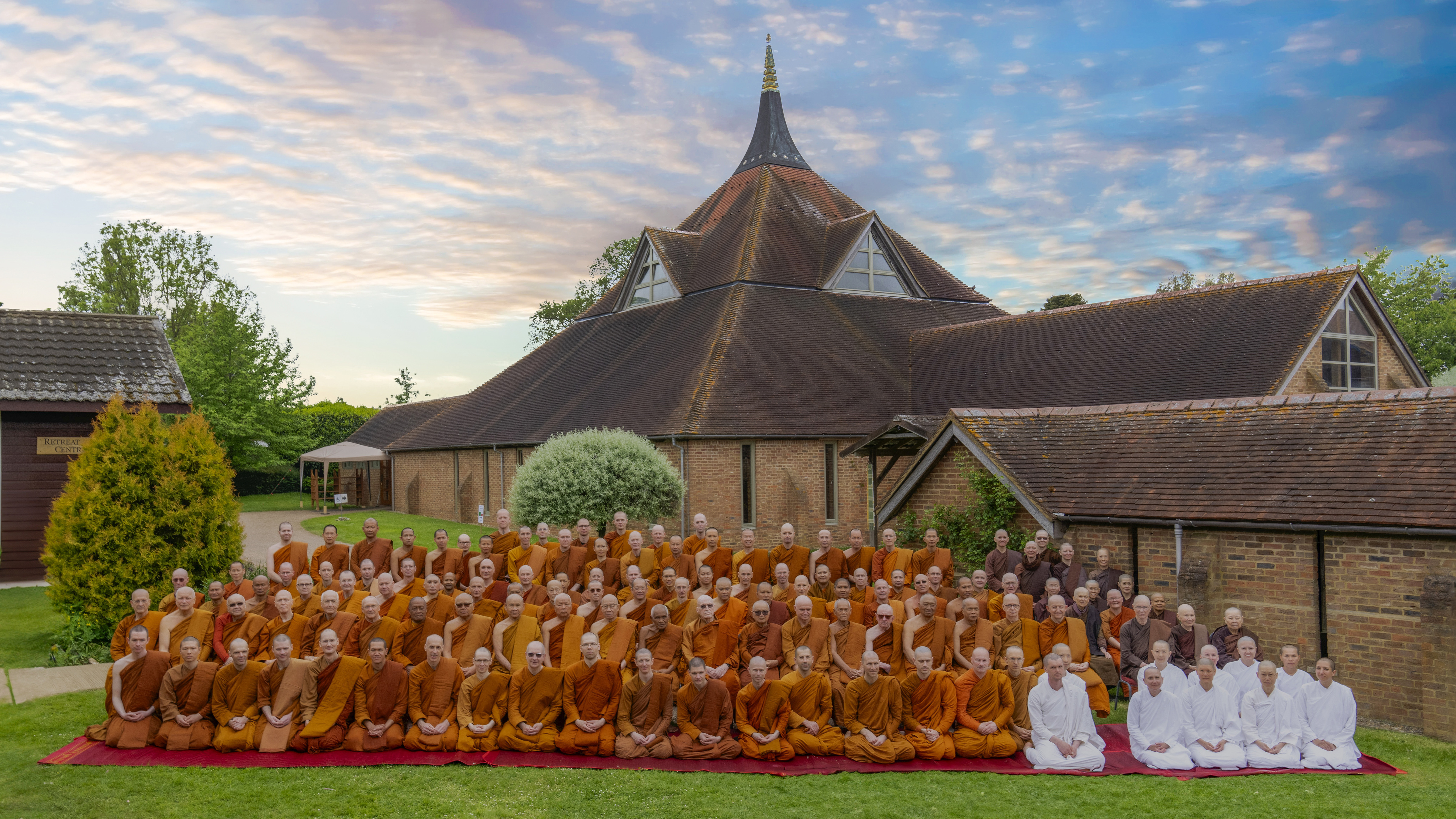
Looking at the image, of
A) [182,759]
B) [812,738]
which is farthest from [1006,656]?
[182,759]

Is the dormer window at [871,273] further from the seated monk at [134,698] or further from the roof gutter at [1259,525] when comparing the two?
the seated monk at [134,698]

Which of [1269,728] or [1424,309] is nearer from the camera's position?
[1269,728]

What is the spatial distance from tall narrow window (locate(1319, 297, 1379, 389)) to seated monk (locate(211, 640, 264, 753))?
21104 millimetres

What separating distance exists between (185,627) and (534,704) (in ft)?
14.1

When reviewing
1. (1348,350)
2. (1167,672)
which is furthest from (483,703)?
(1348,350)

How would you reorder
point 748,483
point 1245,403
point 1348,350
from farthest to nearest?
point 748,483, point 1348,350, point 1245,403

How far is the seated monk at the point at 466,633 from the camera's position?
37.8 feet

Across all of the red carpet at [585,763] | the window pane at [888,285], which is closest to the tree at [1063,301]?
the window pane at [888,285]

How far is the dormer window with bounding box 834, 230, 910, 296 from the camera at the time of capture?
31.9 metres

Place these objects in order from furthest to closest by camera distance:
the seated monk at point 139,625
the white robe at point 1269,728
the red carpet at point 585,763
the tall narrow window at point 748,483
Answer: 1. the tall narrow window at point 748,483
2. the seated monk at point 139,625
3. the white robe at point 1269,728
4. the red carpet at point 585,763

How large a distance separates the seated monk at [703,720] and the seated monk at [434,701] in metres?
2.24

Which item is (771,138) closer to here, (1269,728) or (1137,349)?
(1137,349)

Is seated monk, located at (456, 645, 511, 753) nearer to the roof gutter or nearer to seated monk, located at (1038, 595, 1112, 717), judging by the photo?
seated monk, located at (1038, 595, 1112, 717)

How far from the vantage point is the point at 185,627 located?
37.0 feet
